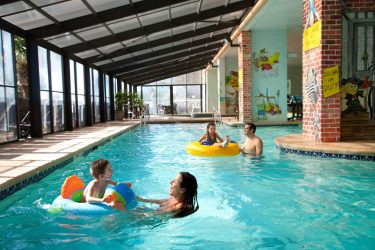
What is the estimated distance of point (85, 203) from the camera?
11.7 feet

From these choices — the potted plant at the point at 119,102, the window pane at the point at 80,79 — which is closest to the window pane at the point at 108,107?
the potted plant at the point at 119,102

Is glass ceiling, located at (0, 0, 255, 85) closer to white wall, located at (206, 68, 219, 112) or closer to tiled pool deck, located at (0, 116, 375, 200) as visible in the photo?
tiled pool deck, located at (0, 116, 375, 200)

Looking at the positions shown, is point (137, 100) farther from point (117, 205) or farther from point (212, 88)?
point (117, 205)

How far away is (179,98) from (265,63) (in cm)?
1672

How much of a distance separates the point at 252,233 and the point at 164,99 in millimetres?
27202

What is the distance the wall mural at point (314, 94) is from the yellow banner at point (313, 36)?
0.51 metres

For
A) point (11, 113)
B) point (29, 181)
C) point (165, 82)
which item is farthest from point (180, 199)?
point (165, 82)

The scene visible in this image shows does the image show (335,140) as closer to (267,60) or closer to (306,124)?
(306,124)

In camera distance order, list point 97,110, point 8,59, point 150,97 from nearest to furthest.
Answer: point 8,59 < point 97,110 < point 150,97

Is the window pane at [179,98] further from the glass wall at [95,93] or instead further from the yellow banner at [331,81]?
the yellow banner at [331,81]

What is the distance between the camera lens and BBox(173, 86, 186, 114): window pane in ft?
98.1

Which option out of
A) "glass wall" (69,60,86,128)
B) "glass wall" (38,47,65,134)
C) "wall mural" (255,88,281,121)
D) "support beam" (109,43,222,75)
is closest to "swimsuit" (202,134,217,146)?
"glass wall" (38,47,65,134)

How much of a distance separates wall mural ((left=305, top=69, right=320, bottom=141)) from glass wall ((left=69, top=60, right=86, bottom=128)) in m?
9.21

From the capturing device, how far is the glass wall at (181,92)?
29734 mm
